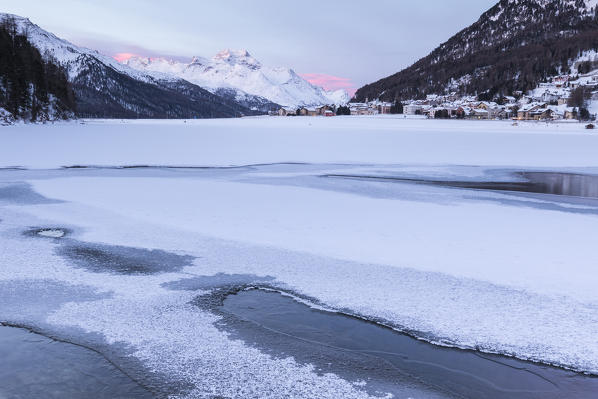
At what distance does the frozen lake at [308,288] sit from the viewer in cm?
438

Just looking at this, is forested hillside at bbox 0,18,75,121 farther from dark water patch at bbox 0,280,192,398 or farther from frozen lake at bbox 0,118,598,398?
dark water patch at bbox 0,280,192,398

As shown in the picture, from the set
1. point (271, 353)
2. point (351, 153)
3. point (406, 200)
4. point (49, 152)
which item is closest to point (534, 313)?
point (271, 353)

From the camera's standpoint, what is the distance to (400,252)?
8125 millimetres

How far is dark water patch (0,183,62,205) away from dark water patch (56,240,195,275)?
475 centimetres

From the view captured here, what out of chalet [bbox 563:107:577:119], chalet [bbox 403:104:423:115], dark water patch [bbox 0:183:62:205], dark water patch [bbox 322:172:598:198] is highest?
chalet [bbox 403:104:423:115]

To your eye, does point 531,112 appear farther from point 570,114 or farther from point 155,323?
point 155,323

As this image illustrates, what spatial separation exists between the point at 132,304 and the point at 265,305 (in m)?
1.61

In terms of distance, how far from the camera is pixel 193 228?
9.71 m

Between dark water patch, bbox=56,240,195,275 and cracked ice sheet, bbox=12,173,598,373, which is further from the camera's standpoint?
dark water patch, bbox=56,240,195,275

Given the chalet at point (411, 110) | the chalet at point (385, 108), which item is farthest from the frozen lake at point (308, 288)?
the chalet at point (385, 108)

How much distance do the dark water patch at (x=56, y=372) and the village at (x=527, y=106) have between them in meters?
113

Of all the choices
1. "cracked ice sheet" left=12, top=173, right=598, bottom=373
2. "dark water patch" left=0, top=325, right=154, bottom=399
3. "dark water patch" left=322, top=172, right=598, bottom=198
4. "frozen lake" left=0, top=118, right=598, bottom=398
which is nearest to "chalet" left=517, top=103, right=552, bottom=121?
"dark water patch" left=322, top=172, right=598, bottom=198

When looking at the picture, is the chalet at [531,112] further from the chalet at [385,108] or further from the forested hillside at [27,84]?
the forested hillside at [27,84]

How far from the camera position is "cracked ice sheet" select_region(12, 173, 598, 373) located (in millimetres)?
5379
